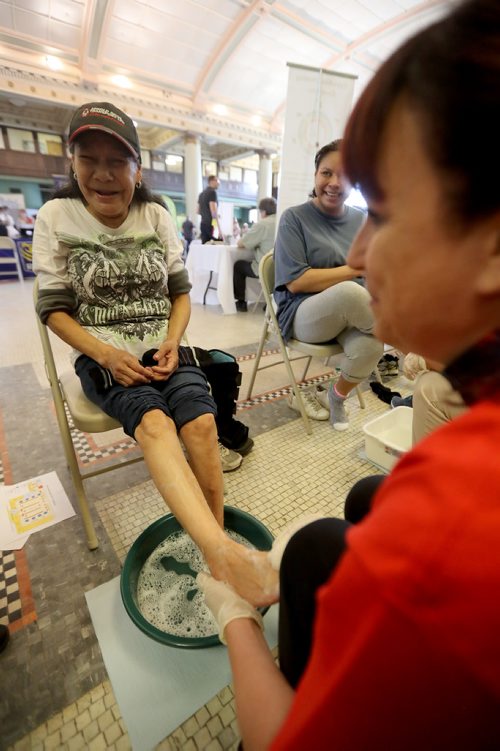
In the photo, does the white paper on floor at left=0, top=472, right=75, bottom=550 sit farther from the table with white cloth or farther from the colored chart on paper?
the table with white cloth

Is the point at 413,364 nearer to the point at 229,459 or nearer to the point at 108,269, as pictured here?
the point at 229,459

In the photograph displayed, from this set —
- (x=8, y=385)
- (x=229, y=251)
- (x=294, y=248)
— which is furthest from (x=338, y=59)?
(x=8, y=385)

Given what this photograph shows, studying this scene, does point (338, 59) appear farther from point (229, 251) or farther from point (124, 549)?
point (124, 549)

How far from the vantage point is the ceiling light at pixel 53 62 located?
6.12 meters

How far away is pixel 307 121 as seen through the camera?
8.67 feet

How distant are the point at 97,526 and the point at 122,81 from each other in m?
8.68

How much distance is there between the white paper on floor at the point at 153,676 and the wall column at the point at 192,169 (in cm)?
840

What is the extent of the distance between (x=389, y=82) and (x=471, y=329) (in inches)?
7.9

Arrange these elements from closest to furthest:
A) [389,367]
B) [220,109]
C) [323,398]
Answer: [323,398] < [389,367] < [220,109]

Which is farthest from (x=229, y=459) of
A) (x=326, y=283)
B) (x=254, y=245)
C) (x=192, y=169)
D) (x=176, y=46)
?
(x=192, y=169)

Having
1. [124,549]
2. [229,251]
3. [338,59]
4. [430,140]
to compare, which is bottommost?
[124,549]

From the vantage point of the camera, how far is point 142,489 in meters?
1.20

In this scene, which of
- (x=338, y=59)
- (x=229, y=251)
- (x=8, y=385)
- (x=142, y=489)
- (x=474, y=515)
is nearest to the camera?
(x=474, y=515)

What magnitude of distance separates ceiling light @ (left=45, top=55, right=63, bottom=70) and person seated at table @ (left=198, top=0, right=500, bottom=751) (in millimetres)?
8776
